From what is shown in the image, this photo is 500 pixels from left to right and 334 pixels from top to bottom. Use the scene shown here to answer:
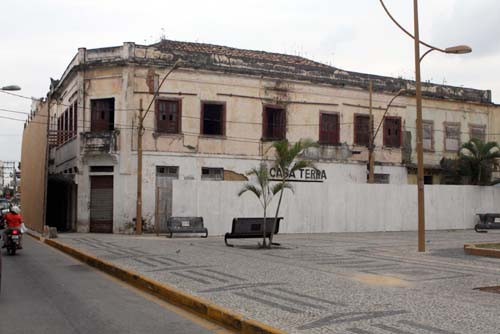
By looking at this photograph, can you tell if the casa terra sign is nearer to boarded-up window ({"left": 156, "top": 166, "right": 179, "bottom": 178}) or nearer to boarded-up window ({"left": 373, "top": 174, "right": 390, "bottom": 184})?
boarded-up window ({"left": 373, "top": 174, "right": 390, "bottom": 184})

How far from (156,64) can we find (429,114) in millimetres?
17187

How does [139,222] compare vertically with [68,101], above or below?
below

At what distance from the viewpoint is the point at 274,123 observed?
102ft

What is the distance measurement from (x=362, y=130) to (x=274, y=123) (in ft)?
18.5

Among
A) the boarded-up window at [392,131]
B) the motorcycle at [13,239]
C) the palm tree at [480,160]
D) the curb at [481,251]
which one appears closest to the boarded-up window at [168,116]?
the motorcycle at [13,239]

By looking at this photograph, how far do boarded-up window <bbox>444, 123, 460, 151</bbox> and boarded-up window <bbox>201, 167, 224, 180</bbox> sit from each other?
1515cm

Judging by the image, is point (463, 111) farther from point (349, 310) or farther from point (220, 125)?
point (349, 310)

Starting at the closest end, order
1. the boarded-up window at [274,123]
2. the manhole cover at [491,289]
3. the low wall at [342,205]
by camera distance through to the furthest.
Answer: the manhole cover at [491,289]
the low wall at [342,205]
the boarded-up window at [274,123]

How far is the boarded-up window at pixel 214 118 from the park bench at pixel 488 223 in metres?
13.2

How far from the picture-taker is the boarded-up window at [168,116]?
28.5m

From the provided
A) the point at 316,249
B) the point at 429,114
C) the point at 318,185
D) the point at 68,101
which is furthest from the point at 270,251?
the point at 429,114

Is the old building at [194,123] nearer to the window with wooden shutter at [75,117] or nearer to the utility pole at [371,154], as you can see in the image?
the window with wooden shutter at [75,117]

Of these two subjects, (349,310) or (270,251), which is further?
(270,251)

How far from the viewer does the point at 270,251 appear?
55.4ft
